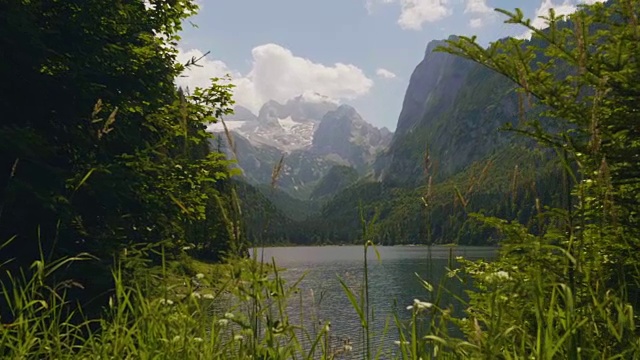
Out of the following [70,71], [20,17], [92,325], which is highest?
[20,17]

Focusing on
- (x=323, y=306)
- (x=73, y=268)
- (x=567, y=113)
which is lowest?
(x=323, y=306)

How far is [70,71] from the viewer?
35.0 feet

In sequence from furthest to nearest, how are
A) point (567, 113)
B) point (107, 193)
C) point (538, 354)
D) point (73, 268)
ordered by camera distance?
point (107, 193), point (73, 268), point (567, 113), point (538, 354)

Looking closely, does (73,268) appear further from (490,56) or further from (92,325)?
(490,56)

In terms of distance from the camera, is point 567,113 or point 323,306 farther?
point 323,306

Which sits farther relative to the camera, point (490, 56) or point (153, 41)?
point (153, 41)

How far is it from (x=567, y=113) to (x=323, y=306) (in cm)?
4786

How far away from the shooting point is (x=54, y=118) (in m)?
11.2

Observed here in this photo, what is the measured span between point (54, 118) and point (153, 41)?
315 centimetres

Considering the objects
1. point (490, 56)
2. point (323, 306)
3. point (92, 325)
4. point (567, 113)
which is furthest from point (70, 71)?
point (323, 306)

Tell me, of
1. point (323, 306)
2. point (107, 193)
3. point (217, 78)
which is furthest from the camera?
point (323, 306)

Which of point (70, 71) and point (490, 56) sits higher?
point (70, 71)

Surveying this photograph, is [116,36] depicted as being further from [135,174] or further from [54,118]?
[135,174]

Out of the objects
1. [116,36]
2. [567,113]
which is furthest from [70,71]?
[567,113]
